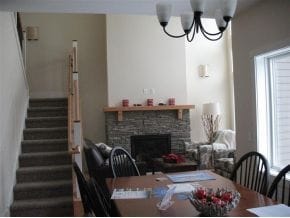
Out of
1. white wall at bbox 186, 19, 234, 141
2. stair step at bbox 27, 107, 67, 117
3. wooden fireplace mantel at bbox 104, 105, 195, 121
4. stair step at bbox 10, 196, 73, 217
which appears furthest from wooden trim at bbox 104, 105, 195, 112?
stair step at bbox 10, 196, 73, 217

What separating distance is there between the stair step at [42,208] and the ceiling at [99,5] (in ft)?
7.72

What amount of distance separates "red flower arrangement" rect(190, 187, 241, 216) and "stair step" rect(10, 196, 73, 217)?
9.02 ft

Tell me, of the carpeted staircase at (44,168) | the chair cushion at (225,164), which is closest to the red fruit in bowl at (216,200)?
the carpeted staircase at (44,168)

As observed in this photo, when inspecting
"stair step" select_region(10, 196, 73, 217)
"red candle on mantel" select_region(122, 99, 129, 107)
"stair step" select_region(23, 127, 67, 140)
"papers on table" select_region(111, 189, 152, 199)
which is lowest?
"stair step" select_region(10, 196, 73, 217)

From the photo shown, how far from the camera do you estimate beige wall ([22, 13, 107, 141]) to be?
7180 mm

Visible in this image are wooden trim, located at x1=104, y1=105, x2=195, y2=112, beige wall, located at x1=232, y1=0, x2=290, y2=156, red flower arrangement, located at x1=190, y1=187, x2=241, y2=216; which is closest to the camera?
red flower arrangement, located at x1=190, y1=187, x2=241, y2=216

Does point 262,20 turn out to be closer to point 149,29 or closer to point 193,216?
point 193,216

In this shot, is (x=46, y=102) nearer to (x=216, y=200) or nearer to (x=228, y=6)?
(x=228, y=6)

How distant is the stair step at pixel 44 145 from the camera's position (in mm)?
4941

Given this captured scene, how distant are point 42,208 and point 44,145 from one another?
1222 millimetres

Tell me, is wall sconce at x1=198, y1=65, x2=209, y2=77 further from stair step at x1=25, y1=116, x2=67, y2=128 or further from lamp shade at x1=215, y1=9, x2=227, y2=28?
lamp shade at x1=215, y1=9, x2=227, y2=28

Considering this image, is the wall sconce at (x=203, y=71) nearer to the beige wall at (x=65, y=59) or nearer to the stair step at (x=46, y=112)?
the beige wall at (x=65, y=59)

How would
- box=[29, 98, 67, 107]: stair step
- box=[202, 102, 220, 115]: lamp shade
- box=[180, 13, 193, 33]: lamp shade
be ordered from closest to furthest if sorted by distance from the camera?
1. box=[180, 13, 193, 33]: lamp shade
2. box=[29, 98, 67, 107]: stair step
3. box=[202, 102, 220, 115]: lamp shade

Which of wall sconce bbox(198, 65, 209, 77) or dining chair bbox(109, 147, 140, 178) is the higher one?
wall sconce bbox(198, 65, 209, 77)
